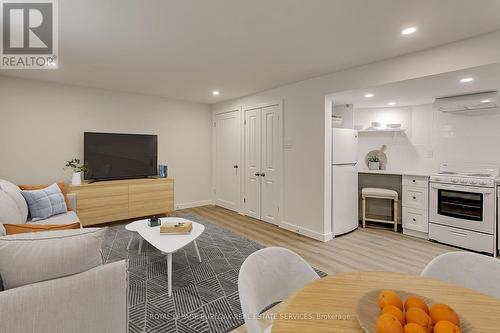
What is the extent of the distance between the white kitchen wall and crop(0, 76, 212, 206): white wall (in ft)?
12.2

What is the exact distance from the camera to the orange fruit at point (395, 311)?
75 cm

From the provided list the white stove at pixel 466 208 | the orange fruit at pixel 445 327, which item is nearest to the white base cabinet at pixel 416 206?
the white stove at pixel 466 208

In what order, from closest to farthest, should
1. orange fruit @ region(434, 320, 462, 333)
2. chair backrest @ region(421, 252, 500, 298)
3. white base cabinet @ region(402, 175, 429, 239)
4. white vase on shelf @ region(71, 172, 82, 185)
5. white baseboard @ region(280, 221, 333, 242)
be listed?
orange fruit @ region(434, 320, 462, 333) → chair backrest @ region(421, 252, 500, 298) → white baseboard @ region(280, 221, 333, 242) → white base cabinet @ region(402, 175, 429, 239) → white vase on shelf @ region(71, 172, 82, 185)

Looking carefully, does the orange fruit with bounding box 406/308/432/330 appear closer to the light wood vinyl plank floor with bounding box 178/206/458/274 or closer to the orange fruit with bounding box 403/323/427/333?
the orange fruit with bounding box 403/323/427/333

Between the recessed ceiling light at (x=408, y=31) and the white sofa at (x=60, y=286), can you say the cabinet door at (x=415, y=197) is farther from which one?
the white sofa at (x=60, y=286)

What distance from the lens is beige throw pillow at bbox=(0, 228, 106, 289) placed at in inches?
43.5

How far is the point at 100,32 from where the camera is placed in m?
2.37

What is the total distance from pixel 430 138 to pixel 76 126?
20.4 feet

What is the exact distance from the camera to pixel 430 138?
4250 millimetres

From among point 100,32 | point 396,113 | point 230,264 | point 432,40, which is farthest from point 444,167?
point 100,32

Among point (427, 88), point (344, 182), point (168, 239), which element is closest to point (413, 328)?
point (168, 239)

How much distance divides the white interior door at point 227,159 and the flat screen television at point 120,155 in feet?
4.77

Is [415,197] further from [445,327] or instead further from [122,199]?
[122,199]

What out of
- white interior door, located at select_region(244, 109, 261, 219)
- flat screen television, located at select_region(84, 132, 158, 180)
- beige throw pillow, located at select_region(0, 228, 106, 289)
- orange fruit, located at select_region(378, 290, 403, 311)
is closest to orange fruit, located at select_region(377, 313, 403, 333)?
orange fruit, located at select_region(378, 290, 403, 311)
